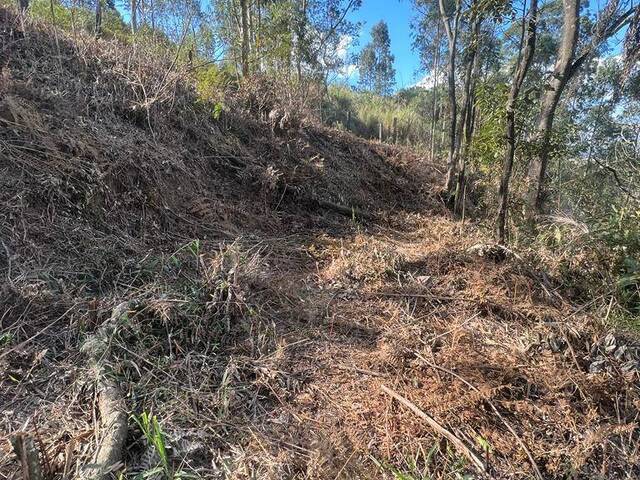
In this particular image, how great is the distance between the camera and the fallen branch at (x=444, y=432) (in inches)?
59.6

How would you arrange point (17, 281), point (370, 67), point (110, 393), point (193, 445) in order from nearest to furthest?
point (193, 445) → point (110, 393) → point (17, 281) → point (370, 67)

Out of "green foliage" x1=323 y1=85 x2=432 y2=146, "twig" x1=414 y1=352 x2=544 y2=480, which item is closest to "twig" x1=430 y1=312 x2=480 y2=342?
"twig" x1=414 y1=352 x2=544 y2=480

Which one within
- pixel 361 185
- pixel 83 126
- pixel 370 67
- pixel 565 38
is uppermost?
pixel 370 67

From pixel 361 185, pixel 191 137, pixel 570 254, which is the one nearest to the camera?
pixel 570 254

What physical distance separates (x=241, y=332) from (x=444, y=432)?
1101mm

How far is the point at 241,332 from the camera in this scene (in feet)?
7.14

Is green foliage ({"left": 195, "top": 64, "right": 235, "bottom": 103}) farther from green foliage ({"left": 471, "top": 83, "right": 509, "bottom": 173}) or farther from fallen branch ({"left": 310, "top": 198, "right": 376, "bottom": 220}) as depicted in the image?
green foliage ({"left": 471, "top": 83, "right": 509, "bottom": 173})

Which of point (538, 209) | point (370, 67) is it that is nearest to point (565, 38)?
point (538, 209)

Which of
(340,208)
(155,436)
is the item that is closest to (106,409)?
(155,436)

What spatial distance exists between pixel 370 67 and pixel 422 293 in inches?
930

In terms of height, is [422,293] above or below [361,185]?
below

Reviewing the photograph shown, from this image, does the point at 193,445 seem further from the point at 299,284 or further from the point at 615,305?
the point at 615,305

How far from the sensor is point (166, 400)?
1698mm

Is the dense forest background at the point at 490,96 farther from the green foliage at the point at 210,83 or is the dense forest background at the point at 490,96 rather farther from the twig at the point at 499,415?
the twig at the point at 499,415
